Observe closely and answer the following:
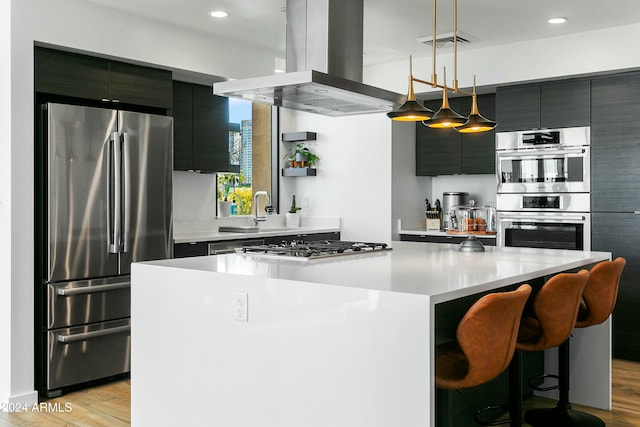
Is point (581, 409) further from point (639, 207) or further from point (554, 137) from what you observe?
point (554, 137)

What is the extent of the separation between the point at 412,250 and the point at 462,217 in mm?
2339

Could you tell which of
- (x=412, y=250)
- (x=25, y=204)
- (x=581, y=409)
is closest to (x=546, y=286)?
(x=412, y=250)

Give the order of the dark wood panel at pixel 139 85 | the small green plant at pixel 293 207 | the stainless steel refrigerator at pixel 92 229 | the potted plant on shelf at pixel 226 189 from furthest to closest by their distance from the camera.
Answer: the small green plant at pixel 293 207, the potted plant on shelf at pixel 226 189, the dark wood panel at pixel 139 85, the stainless steel refrigerator at pixel 92 229

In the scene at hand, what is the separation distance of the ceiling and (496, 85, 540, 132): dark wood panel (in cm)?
43

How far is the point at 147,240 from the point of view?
4.59 m

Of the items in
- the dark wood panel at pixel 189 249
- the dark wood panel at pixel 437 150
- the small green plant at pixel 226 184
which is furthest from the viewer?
the dark wood panel at pixel 437 150

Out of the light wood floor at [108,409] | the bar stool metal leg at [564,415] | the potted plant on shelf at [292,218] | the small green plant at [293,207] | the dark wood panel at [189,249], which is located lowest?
the light wood floor at [108,409]

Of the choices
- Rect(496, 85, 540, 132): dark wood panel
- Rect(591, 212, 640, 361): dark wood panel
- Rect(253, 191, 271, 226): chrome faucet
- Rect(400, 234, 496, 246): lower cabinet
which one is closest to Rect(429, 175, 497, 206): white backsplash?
Rect(400, 234, 496, 246): lower cabinet

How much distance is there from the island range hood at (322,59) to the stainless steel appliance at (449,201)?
2.71 metres

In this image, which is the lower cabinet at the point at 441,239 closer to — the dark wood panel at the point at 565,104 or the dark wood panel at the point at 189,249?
the dark wood panel at the point at 565,104

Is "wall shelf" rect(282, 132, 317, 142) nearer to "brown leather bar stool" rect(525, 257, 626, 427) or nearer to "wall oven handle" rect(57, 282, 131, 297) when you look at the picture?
"wall oven handle" rect(57, 282, 131, 297)

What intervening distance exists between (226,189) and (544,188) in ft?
9.46

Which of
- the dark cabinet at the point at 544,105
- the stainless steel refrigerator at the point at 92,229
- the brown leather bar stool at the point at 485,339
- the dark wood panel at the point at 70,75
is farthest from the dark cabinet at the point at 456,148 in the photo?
the brown leather bar stool at the point at 485,339

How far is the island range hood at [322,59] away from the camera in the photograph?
3602mm
